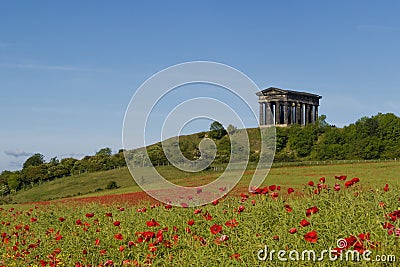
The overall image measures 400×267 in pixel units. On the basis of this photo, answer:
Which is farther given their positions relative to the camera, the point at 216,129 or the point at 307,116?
the point at 307,116

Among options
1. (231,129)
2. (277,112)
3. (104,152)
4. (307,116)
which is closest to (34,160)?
(104,152)

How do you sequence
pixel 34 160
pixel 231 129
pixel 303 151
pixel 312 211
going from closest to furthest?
pixel 312 211, pixel 231 129, pixel 303 151, pixel 34 160

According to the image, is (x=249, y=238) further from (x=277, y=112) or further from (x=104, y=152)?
(x=277, y=112)

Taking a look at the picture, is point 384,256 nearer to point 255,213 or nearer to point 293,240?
point 293,240

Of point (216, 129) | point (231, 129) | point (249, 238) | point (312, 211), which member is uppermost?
point (216, 129)

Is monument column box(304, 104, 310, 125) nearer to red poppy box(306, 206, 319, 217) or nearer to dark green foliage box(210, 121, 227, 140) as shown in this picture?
dark green foliage box(210, 121, 227, 140)

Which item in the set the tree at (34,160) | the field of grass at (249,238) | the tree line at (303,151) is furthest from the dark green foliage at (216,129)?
the tree at (34,160)

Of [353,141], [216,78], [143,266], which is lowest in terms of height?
[143,266]

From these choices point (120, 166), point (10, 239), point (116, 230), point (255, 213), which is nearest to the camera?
point (255, 213)

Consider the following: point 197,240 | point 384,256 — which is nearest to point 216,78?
point 197,240

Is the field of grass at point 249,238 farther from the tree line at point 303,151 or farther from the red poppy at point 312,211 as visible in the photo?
the tree line at point 303,151

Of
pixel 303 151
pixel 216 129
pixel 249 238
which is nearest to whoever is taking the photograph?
pixel 249 238

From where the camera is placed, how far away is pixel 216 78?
454 inches

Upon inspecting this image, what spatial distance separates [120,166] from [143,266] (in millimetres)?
67517
